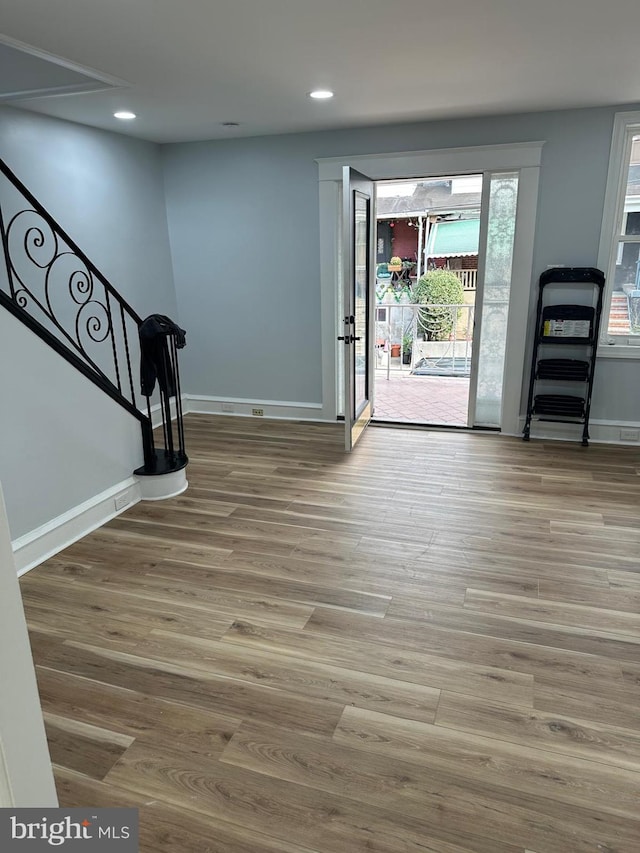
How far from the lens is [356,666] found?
2.33 meters

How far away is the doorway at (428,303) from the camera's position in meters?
6.99

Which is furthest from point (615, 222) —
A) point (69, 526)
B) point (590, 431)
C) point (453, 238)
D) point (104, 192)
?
point (453, 238)

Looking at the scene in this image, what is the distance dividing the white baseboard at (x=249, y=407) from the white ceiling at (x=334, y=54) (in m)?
2.60

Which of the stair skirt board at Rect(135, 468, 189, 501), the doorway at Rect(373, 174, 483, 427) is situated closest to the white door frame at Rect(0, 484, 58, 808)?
the stair skirt board at Rect(135, 468, 189, 501)

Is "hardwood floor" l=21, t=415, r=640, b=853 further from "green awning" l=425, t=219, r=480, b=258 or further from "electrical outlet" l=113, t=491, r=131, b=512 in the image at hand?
"green awning" l=425, t=219, r=480, b=258

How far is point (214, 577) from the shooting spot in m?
3.00

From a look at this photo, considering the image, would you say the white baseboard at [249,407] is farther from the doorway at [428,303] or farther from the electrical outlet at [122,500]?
the electrical outlet at [122,500]

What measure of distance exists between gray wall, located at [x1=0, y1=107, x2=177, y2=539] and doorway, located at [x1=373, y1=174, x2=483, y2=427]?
9.06 feet

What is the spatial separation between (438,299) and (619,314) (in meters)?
4.29

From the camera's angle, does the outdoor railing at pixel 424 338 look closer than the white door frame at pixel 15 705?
No

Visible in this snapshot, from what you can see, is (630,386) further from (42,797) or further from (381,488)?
(42,797)

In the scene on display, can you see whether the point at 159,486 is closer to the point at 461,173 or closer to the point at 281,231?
the point at 281,231

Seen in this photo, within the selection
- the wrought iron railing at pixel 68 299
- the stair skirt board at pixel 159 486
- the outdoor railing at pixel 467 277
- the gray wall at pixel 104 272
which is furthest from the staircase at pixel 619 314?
the outdoor railing at pixel 467 277

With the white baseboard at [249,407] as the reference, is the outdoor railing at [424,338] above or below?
above
